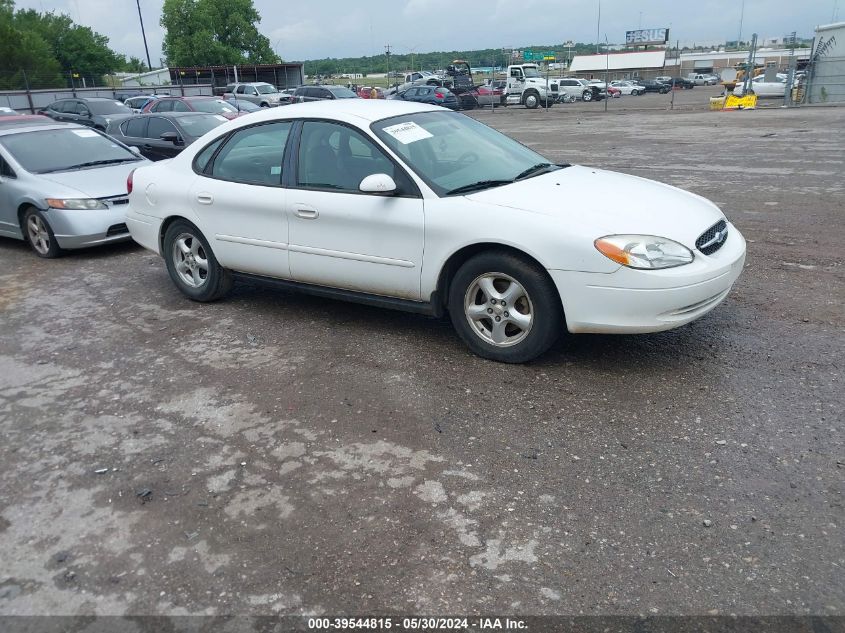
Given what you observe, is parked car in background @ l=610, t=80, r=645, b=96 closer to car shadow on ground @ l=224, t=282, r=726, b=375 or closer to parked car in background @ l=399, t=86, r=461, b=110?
parked car in background @ l=399, t=86, r=461, b=110

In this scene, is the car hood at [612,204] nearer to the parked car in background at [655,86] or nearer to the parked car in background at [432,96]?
the parked car in background at [432,96]

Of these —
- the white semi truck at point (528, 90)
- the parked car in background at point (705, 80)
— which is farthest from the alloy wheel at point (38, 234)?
the parked car in background at point (705, 80)

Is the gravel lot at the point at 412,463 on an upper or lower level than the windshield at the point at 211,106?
lower

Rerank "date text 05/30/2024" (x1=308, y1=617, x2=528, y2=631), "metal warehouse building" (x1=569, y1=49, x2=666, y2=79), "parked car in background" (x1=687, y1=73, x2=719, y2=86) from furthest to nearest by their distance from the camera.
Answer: "metal warehouse building" (x1=569, y1=49, x2=666, y2=79), "parked car in background" (x1=687, y1=73, x2=719, y2=86), "date text 05/30/2024" (x1=308, y1=617, x2=528, y2=631)

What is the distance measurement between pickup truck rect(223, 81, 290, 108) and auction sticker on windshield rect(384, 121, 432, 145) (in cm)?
3090

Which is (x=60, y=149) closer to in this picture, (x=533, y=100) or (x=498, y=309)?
(x=498, y=309)

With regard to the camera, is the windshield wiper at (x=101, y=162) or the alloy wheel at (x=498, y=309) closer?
the alloy wheel at (x=498, y=309)

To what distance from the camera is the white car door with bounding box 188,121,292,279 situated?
534cm

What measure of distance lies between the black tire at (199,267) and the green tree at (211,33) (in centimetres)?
8138

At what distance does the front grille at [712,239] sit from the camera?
431cm

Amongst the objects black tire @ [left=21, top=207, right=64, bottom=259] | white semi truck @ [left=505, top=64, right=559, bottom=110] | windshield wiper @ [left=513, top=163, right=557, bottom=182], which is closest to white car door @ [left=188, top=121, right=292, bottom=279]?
windshield wiper @ [left=513, top=163, right=557, bottom=182]

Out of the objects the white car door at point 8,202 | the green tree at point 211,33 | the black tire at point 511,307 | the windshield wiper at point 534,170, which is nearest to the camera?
the black tire at point 511,307

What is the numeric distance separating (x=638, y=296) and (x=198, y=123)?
11.1 metres

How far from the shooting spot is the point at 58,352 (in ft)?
17.1
